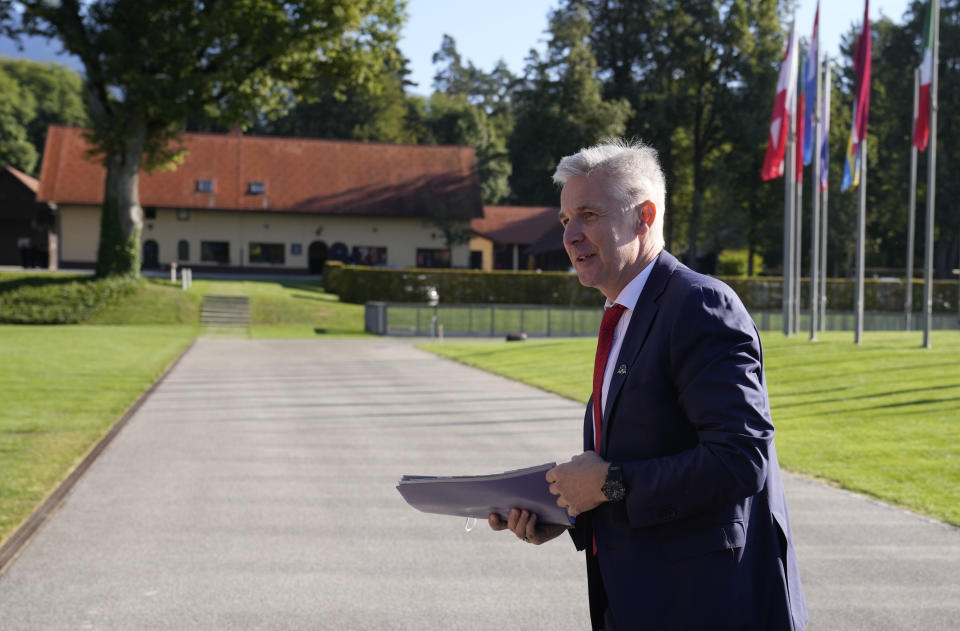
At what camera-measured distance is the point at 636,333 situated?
105 inches

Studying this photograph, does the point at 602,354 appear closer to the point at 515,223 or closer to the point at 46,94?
the point at 515,223


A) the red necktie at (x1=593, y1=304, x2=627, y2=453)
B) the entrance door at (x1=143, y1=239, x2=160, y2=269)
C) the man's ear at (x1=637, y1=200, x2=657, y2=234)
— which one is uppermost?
the entrance door at (x1=143, y1=239, x2=160, y2=269)

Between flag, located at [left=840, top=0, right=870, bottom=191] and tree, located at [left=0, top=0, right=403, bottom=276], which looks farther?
tree, located at [left=0, top=0, right=403, bottom=276]

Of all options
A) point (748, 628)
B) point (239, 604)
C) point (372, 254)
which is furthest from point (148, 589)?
point (372, 254)

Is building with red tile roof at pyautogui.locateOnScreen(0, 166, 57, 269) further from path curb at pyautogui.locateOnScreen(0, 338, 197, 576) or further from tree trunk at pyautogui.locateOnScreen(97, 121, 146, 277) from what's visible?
path curb at pyautogui.locateOnScreen(0, 338, 197, 576)

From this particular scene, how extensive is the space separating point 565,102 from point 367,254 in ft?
50.1

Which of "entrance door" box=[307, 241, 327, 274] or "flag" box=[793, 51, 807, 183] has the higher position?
"flag" box=[793, 51, 807, 183]

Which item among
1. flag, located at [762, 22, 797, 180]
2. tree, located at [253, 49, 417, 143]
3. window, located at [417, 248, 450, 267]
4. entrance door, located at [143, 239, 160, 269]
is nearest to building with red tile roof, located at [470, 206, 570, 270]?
window, located at [417, 248, 450, 267]

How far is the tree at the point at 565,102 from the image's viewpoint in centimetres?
5844

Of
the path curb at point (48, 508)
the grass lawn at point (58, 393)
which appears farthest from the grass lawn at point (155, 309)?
the path curb at point (48, 508)

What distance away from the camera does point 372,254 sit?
59438 millimetres

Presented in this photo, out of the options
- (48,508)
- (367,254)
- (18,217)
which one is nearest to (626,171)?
(48,508)

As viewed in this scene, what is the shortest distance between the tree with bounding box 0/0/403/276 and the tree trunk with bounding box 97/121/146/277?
0.04m

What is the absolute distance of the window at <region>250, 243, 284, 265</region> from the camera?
2372 inches
